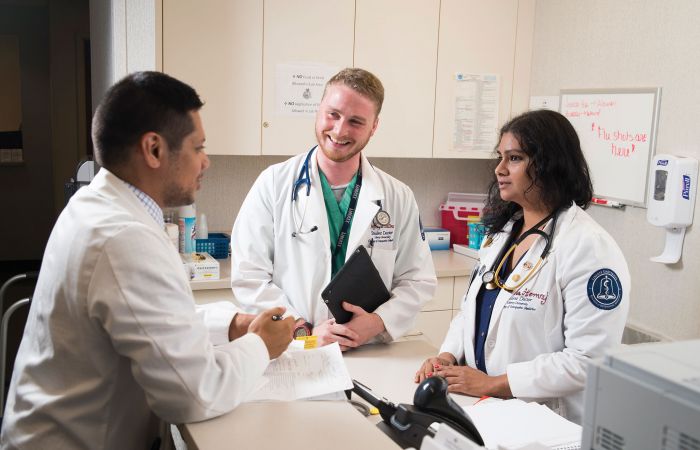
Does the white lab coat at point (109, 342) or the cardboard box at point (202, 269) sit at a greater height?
the white lab coat at point (109, 342)

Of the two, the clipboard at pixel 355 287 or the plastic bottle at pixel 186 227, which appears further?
the plastic bottle at pixel 186 227

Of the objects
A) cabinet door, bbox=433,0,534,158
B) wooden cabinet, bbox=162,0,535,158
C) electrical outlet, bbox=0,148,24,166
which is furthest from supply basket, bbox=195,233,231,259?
electrical outlet, bbox=0,148,24,166

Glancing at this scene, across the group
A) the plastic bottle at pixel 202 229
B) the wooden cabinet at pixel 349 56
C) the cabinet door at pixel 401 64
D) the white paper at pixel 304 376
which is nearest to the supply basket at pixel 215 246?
the plastic bottle at pixel 202 229

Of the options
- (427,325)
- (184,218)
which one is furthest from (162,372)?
(427,325)

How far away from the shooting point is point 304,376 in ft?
5.41

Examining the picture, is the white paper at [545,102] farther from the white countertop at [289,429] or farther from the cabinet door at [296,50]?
the white countertop at [289,429]

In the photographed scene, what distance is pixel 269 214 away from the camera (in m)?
2.36

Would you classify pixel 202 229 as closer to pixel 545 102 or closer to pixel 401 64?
pixel 401 64

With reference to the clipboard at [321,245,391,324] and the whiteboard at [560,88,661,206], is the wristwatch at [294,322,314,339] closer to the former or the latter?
the clipboard at [321,245,391,324]

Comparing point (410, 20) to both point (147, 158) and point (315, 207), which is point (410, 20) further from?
point (147, 158)

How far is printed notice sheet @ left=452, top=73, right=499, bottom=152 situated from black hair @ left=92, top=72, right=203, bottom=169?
2.28 m

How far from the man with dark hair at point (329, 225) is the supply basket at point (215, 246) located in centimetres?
92

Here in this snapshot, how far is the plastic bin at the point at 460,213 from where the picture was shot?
12.5ft

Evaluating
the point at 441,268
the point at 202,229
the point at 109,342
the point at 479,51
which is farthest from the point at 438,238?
the point at 109,342
